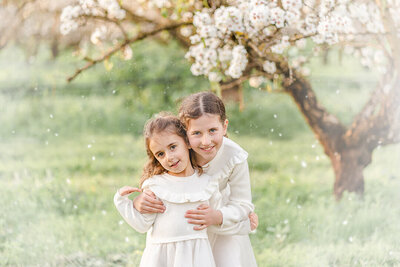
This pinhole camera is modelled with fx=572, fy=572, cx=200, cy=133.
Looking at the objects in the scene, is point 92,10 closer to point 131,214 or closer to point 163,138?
point 163,138

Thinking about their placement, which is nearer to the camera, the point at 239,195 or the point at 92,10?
the point at 239,195

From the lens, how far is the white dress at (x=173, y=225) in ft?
7.40

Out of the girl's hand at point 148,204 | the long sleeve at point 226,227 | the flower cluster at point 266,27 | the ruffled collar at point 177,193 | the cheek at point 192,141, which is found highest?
the flower cluster at point 266,27

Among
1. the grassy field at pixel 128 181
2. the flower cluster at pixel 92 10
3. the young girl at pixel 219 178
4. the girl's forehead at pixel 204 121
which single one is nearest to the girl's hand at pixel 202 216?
the young girl at pixel 219 178

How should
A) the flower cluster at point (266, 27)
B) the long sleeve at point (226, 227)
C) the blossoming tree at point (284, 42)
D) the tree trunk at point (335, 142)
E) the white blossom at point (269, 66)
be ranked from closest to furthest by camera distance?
1. the long sleeve at point (226, 227)
2. the flower cluster at point (266, 27)
3. the blossoming tree at point (284, 42)
4. the white blossom at point (269, 66)
5. the tree trunk at point (335, 142)

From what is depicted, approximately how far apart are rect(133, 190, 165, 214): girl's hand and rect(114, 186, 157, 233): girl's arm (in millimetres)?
22

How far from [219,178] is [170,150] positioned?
28cm

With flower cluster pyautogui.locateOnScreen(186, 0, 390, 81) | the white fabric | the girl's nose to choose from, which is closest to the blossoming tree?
flower cluster pyautogui.locateOnScreen(186, 0, 390, 81)

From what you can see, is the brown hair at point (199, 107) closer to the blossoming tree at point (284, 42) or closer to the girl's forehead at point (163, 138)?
the girl's forehead at point (163, 138)

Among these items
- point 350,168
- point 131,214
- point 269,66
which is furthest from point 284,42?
point 131,214

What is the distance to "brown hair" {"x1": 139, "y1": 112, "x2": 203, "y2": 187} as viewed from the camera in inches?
88.9

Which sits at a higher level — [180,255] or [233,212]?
[233,212]

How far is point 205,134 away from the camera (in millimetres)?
2277

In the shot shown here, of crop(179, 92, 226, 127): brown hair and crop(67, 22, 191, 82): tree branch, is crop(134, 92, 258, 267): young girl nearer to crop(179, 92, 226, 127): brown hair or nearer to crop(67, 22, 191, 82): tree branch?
crop(179, 92, 226, 127): brown hair
